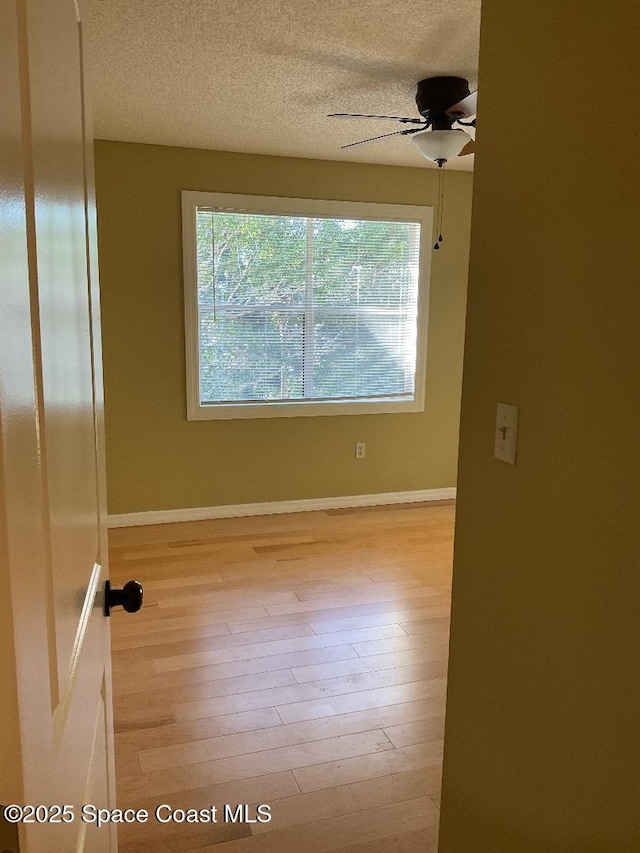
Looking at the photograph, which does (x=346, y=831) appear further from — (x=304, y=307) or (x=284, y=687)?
(x=304, y=307)

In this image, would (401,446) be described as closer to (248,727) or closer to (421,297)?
(421,297)

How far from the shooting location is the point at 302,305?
4.43 m

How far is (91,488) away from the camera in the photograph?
0.99 m

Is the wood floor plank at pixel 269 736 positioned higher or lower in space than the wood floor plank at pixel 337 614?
lower

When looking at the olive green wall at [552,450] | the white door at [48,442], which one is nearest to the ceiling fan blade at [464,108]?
the olive green wall at [552,450]

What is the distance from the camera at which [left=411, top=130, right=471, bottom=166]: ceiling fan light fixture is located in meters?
2.75

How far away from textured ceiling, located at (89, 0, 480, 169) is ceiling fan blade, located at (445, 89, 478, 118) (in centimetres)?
17

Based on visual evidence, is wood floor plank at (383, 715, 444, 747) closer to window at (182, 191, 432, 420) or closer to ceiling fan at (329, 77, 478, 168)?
ceiling fan at (329, 77, 478, 168)

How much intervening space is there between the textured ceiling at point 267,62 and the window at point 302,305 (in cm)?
66

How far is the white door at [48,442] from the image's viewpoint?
50 centimetres

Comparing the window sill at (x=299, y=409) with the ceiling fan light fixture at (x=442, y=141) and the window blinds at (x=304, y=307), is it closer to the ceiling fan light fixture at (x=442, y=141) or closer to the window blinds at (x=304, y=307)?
the window blinds at (x=304, y=307)

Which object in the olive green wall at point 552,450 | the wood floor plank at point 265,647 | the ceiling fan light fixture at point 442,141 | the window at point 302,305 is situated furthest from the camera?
the window at point 302,305

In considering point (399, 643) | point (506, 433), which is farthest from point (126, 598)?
point (399, 643)

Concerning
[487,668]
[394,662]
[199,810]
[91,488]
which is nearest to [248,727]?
[199,810]
